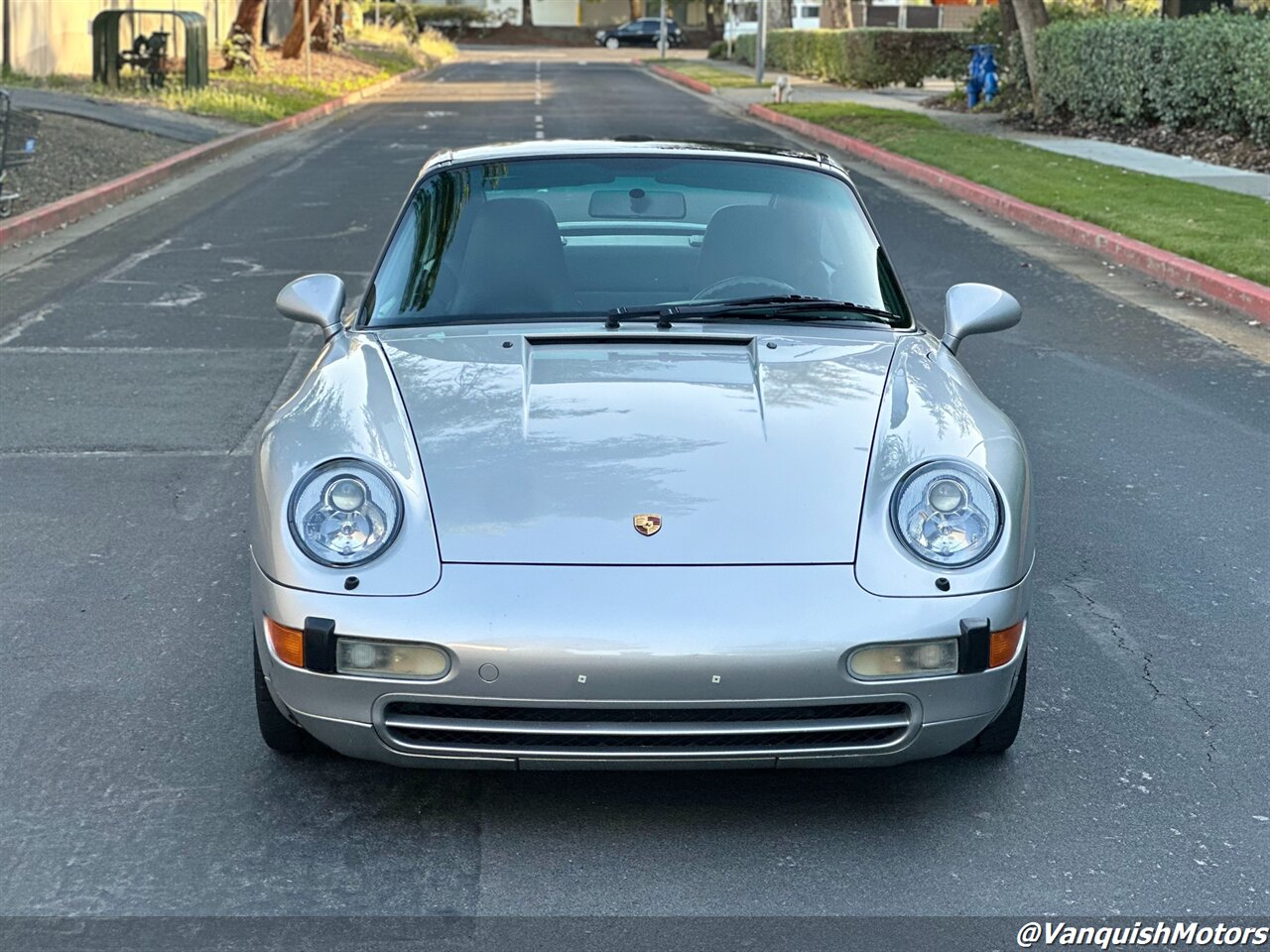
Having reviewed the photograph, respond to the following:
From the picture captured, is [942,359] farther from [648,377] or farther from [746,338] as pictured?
[648,377]

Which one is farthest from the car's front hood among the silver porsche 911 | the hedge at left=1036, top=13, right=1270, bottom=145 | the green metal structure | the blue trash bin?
the blue trash bin

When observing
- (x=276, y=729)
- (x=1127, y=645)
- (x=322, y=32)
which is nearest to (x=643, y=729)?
(x=276, y=729)

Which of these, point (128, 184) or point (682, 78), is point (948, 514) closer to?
point (128, 184)

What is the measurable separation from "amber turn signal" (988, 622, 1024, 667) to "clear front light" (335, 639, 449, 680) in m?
1.18

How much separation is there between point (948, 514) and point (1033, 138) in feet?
72.9

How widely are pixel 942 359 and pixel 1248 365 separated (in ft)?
17.7

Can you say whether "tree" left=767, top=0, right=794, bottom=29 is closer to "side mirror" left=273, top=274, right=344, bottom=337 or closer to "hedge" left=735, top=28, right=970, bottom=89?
"hedge" left=735, top=28, right=970, bottom=89

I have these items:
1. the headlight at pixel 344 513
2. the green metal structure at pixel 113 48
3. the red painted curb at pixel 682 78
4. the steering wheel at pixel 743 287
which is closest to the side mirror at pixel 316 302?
the steering wheel at pixel 743 287

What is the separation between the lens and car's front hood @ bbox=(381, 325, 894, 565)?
12.0 feet

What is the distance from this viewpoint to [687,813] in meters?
3.86

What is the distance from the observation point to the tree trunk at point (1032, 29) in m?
27.0

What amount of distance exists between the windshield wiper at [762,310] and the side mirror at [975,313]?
26 cm

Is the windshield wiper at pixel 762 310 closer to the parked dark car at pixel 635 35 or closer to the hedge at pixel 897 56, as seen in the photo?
the hedge at pixel 897 56

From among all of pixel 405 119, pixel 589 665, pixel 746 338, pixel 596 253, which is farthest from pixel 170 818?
pixel 405 119
